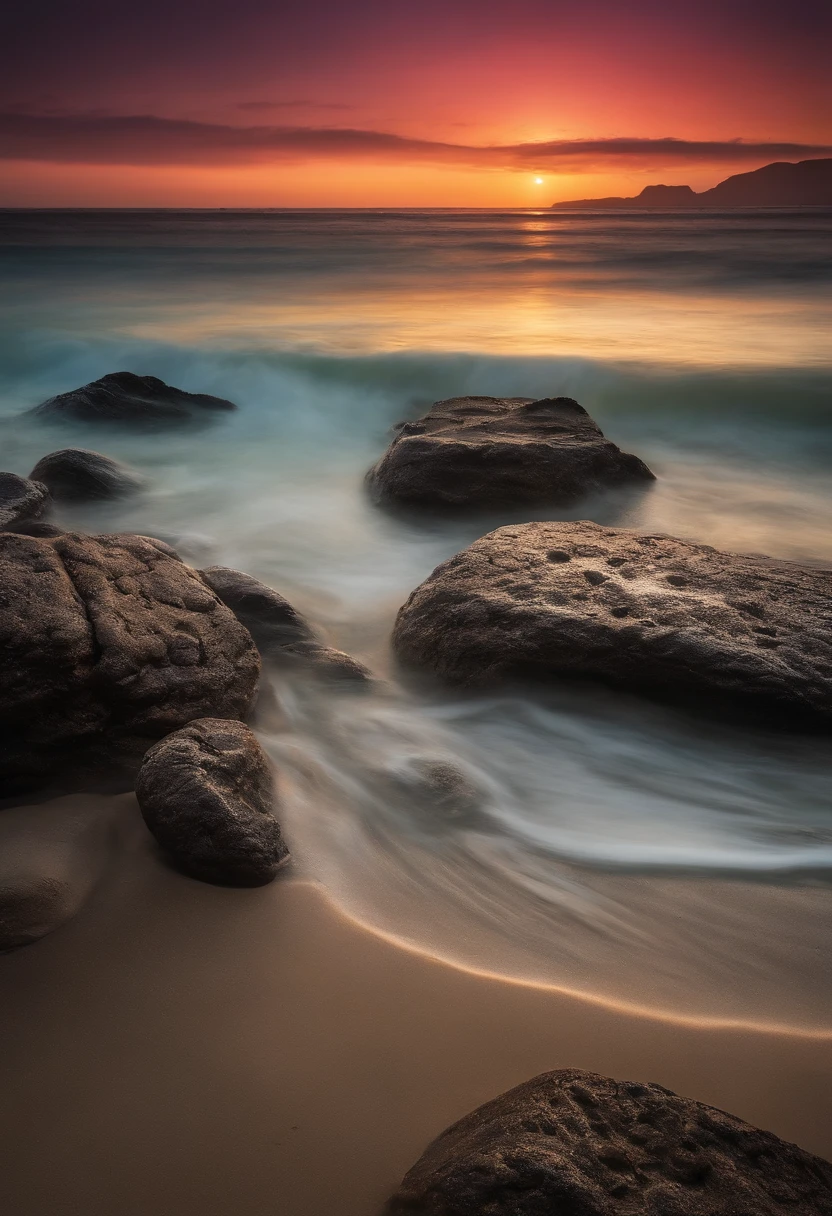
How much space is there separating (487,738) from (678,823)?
87 centimetres

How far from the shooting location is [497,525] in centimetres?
640

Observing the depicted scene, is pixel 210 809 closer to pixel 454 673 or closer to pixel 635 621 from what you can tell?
pixel 454 673

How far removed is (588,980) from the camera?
2.33 m

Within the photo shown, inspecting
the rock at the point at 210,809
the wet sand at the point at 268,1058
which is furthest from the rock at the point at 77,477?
the wet sand at the point at 268,1058

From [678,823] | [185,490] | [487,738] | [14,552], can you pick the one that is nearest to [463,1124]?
[678,823]

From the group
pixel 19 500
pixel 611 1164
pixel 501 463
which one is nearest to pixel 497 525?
pixel 501 463

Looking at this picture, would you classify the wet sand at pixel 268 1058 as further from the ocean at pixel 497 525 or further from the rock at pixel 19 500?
the rock at pixel 19 500

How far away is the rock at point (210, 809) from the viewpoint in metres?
2.56

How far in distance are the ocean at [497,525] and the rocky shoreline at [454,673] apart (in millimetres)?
201

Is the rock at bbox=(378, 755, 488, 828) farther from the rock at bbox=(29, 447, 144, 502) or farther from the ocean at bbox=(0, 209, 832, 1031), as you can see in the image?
the rock at bbox=(29, 447, 144, 502)

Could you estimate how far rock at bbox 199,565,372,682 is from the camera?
4270 mm

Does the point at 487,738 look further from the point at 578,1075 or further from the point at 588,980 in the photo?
the point at 578,1075

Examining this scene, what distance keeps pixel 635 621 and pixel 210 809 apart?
209 centimetres

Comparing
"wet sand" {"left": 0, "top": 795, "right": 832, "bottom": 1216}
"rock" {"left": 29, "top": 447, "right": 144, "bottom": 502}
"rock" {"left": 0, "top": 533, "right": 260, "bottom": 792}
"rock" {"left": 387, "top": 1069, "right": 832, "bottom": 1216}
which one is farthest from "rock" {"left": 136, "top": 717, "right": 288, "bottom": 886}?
"rock" {"left": 29, "top": 447, "right": 144, "bottom": 502}
